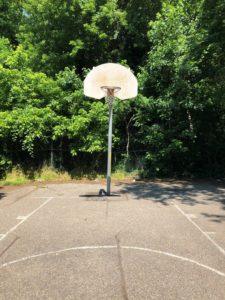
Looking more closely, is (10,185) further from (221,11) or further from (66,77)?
(221,11)

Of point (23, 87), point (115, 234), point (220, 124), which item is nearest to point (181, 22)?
point (220, 124)

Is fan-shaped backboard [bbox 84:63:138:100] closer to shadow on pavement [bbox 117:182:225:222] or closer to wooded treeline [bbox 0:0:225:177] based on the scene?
wooded treeline [bbox 0:0:225:177]

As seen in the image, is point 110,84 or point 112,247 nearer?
point 112,247

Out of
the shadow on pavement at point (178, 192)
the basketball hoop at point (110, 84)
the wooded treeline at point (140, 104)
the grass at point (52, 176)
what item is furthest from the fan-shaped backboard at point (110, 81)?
the grass at point (52, 176)

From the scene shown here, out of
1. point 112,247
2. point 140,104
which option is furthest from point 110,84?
point 112,247

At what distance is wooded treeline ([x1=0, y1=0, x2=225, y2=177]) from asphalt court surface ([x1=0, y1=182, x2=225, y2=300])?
14.3 ft

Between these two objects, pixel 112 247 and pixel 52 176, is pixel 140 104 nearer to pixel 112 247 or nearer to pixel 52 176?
pixel 52 176

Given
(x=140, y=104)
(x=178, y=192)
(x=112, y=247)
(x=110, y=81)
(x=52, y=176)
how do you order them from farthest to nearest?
(x=52, y=176) → (x=140, y=104) → (x=178, y=192) → (x=110, y=81) → (x=112, y=247)

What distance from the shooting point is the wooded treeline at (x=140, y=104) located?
13234 millimetres

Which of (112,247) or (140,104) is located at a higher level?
(140,104)

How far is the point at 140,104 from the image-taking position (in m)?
13.9

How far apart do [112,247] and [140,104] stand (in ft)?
30.7

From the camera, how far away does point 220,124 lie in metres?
14.9

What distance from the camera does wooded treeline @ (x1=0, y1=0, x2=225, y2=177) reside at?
43.4 ft
